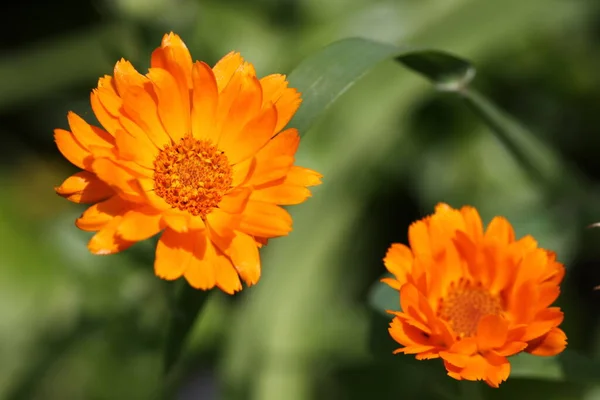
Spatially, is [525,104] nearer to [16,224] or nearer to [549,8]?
[549,8]

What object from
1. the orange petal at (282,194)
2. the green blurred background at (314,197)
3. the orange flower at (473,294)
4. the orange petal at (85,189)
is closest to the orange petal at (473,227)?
the orange flower at (473,294)

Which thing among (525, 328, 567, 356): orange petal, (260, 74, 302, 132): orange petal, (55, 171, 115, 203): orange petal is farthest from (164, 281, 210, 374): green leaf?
(525, 328, 567, 356): orange petal

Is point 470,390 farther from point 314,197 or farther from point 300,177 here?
point 314,197

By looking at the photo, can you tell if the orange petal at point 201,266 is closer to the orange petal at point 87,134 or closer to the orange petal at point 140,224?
the orange petal at point 140,224

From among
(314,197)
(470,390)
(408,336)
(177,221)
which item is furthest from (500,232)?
(314,197)

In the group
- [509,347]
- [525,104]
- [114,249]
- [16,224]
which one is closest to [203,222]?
[114,249]
